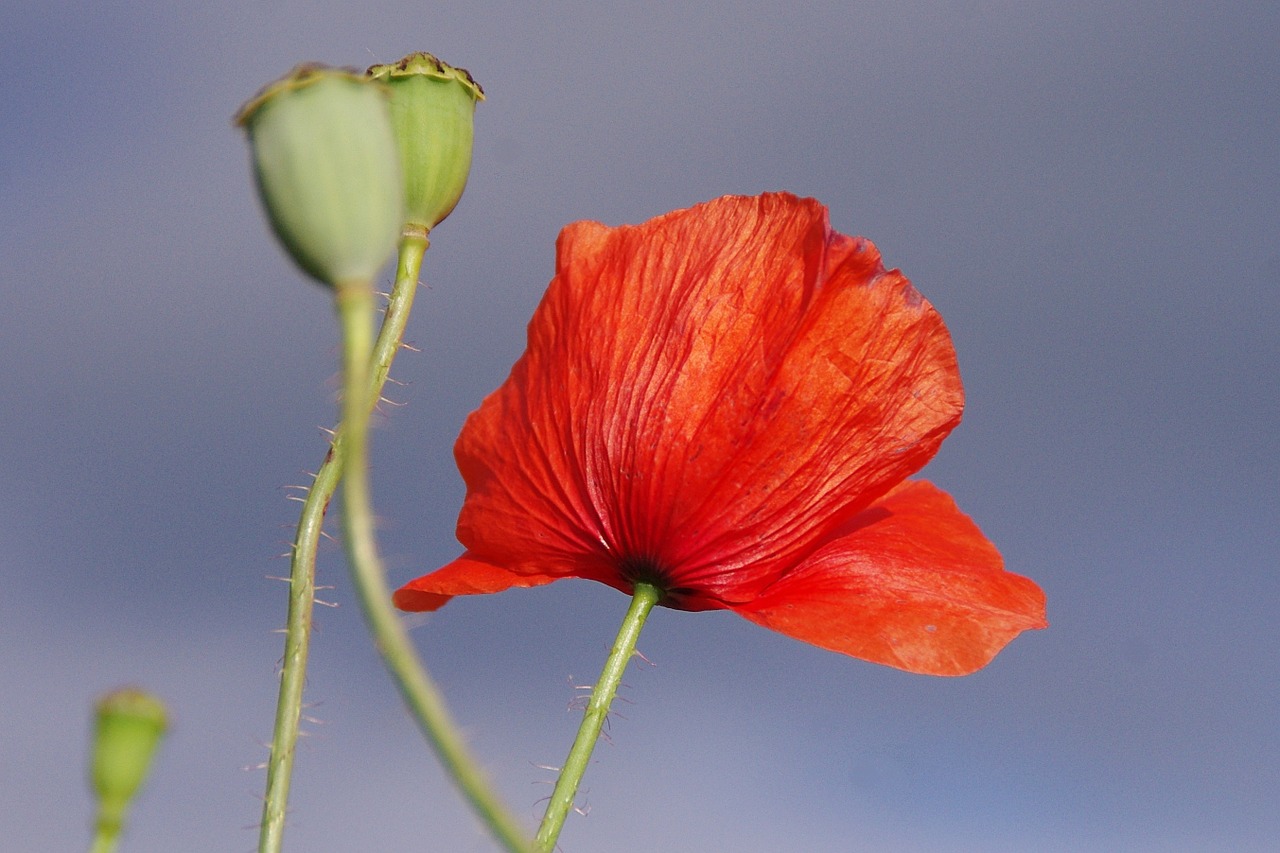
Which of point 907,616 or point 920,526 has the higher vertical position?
point 920,526

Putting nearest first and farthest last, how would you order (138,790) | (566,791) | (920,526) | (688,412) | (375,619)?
(375,619)
(138,790)
(566,791)
(688,412)
(920,526)

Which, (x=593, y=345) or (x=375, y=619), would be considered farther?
(x=593, y=345)

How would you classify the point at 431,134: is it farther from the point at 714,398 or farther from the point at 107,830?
the point at 107,830


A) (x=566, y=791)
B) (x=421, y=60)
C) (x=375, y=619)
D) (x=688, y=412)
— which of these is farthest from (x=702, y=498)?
(x=375, y=619)

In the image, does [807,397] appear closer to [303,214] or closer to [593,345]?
[593,345]

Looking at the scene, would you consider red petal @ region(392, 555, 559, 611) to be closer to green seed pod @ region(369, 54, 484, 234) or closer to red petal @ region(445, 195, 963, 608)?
red petal @ region(445, 195, 963, 608)

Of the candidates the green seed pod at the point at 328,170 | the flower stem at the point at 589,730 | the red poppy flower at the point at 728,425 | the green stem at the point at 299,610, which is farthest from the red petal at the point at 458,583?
the green seed pod at the point at 328,170
